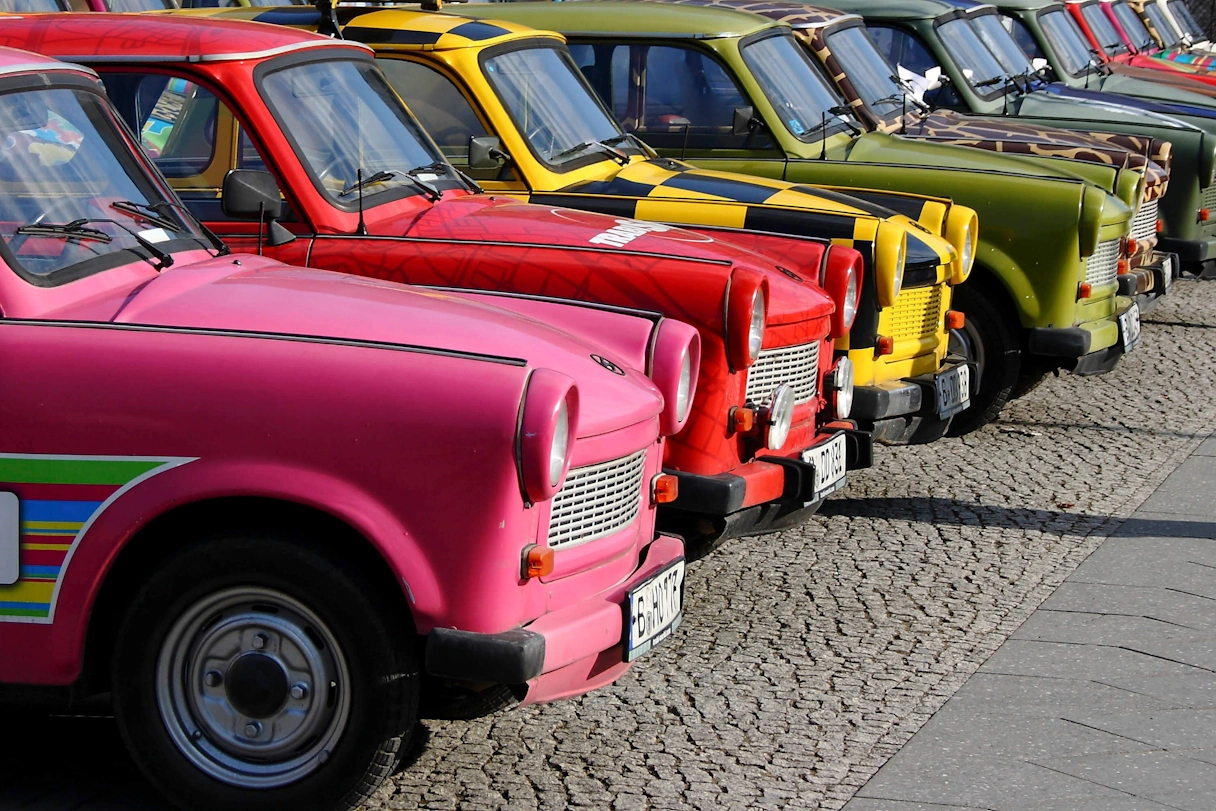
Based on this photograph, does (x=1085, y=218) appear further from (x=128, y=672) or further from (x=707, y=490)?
(x=128, y=672)

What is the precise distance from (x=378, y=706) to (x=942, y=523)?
3.89m

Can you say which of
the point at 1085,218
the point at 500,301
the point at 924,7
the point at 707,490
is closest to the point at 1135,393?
the point at 1085,218

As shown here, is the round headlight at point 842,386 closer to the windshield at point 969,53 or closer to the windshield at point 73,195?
the windshield at point 73,195

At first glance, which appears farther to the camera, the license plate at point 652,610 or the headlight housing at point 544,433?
the license plate at point 652,610

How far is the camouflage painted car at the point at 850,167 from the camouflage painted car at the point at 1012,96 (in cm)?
236

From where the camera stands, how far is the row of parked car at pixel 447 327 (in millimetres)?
3654

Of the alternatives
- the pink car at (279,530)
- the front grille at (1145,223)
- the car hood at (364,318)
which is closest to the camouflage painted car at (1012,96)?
the front grille at (1145,223)

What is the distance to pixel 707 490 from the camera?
5.26 meters

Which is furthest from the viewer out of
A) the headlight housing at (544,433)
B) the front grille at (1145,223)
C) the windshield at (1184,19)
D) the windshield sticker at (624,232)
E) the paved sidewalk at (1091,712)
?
the windshield at (1184,19)

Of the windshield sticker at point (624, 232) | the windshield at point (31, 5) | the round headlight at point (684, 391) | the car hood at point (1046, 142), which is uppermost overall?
the windshield at point (31, 5)

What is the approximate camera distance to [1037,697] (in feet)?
16.4

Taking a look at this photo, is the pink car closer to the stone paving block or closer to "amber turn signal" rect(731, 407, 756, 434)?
the stone paving block

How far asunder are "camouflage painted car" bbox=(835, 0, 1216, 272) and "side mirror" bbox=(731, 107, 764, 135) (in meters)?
2.83

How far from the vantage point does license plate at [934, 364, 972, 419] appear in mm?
7207
